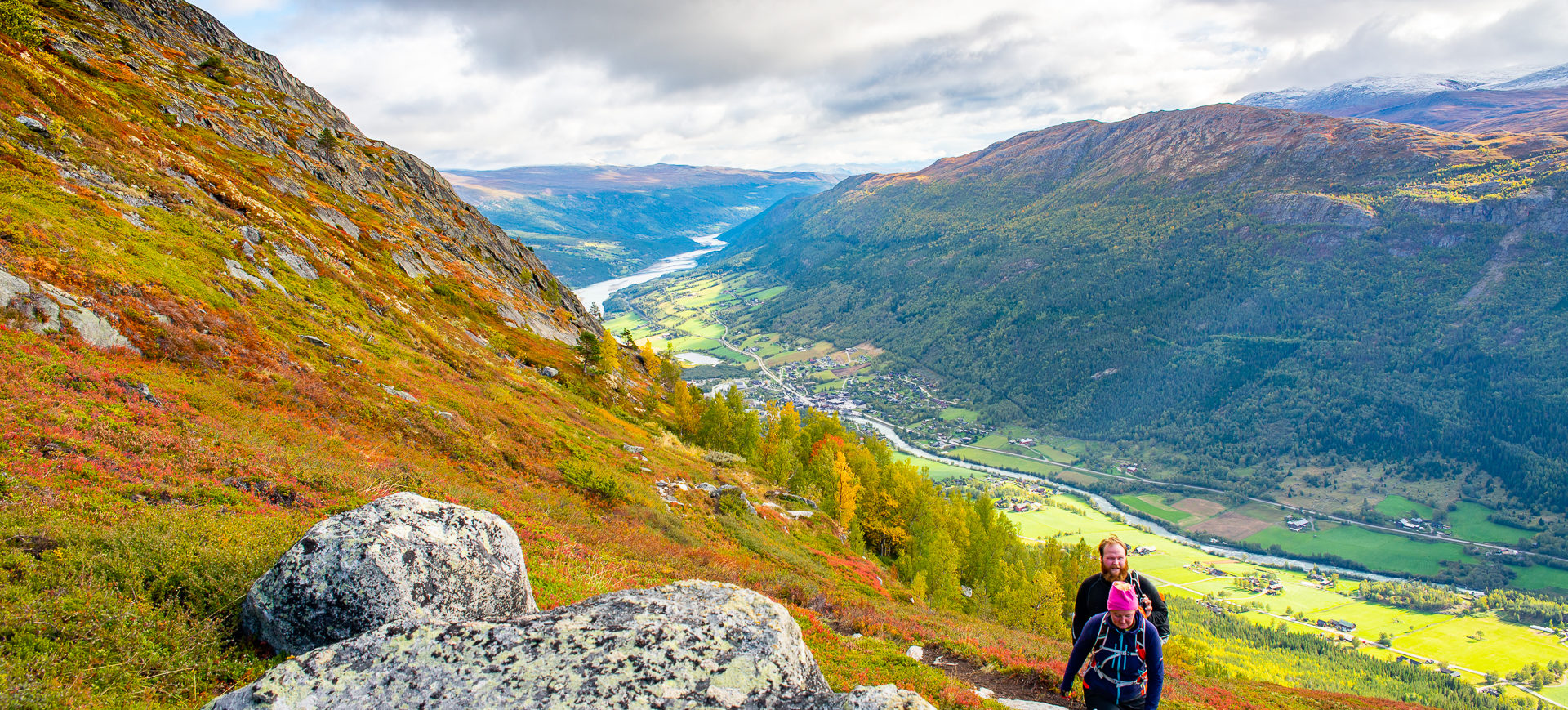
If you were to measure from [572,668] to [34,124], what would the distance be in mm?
45554

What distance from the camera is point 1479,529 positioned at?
165 m

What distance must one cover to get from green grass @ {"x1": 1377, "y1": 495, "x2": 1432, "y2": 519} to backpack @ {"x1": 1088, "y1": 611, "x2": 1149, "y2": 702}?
244 metres

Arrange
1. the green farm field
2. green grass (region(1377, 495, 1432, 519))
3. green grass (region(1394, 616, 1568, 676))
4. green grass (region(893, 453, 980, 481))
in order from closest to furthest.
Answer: green grass (region(1394, 616, 1568, 676)) < the green farm field < green grass (region(1377, 495, 1432, 519)) < green grass (region(893, 453, 980, 481))

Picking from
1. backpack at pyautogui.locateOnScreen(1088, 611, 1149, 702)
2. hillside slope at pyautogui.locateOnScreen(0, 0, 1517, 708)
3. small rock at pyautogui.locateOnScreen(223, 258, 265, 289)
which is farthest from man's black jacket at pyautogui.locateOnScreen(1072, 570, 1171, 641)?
small rock at pyautogui.locateOnScreen(223, 258, 265, 289)

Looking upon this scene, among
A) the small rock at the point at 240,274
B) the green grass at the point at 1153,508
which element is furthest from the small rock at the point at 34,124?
the green grass at the point at 1153,508

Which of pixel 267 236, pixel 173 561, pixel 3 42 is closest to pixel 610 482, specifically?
pixel 173 561

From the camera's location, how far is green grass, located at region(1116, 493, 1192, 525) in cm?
17138

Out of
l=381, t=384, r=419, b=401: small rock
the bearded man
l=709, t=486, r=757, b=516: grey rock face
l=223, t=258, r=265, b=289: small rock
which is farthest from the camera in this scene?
l=709, t=486, r=757, b=516: grey rock face

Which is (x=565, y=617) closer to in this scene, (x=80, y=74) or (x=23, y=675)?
(x=23, y=675)

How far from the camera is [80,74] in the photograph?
159 feet

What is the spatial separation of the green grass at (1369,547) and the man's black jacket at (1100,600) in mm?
195325

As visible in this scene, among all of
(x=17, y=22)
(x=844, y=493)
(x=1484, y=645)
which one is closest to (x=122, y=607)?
(x=844, y=493)

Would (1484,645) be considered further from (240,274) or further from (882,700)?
(240,274)

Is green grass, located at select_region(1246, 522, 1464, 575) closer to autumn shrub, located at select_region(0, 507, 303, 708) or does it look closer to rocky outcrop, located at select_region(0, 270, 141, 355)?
autumn shrub, located at select_region(0, 507, 303, 708)
